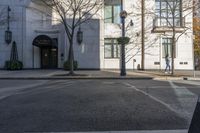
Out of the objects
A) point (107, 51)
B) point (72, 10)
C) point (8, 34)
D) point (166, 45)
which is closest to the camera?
point (72, 10)

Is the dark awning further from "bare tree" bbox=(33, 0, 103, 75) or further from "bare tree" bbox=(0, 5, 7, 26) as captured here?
"bare tree" bbox=(0, 5, 7, 26)

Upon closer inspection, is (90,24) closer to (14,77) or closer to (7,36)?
(7,36)

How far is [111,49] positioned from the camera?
36.6m

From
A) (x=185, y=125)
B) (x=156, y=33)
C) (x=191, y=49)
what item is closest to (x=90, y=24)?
(x=156, y=33)

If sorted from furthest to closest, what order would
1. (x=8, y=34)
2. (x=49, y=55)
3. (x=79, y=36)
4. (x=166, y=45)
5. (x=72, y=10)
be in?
(x=49, y=55), (x=166, y=45), (x=8, y=34), (x=79, y=36), (x=72, y=10)

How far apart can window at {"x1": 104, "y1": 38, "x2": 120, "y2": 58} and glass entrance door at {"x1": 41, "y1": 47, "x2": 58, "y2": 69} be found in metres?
5.35

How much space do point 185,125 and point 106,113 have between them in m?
2.38

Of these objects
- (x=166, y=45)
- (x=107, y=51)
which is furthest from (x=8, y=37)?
(x=166, y=45)

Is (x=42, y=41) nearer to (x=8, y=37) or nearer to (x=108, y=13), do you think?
(x=8, y=37)

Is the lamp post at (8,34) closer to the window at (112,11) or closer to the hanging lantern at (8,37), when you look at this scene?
the hanging lantern at (8,37)

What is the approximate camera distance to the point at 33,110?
34.6 feet

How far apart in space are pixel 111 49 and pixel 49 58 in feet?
22.0

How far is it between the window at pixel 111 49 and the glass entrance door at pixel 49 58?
535 centimetres

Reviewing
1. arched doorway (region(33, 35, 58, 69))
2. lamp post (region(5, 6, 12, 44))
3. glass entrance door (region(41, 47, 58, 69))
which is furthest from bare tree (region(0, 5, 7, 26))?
glass entrance door (region(41, 47, 58, 69))
